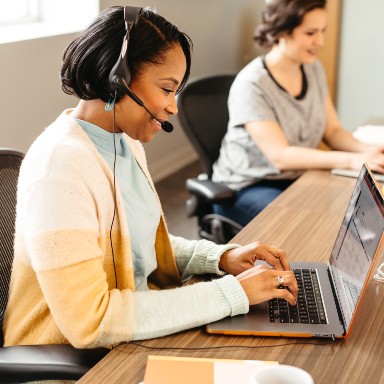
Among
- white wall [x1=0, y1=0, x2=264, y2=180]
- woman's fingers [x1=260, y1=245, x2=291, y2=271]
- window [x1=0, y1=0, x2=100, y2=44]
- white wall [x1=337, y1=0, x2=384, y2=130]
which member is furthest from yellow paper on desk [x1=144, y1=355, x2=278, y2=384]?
white wall [x1=337, y1=0, x2=384, y2=130]

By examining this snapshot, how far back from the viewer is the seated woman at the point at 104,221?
47.8 inches

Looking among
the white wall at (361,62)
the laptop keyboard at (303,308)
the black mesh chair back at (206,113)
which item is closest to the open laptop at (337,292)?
the laptop keyboard at (303,308)

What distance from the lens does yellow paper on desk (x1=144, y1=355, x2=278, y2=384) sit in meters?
1.13

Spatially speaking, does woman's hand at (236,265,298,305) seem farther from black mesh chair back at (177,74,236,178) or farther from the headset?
black mesh chair back at (177,74,236,178)

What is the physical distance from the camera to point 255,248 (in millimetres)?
1531

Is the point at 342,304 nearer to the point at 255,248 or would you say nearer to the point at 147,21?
the point at 255,248

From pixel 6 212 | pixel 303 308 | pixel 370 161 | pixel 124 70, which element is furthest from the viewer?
pixel 370 161

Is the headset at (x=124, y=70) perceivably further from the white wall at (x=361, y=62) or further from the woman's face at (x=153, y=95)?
the white wall at (x=361, y=62)

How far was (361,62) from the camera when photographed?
14.1 feet

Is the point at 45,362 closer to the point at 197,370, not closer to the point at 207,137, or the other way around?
the point at 197,370

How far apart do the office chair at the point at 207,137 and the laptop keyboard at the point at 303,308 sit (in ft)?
2.82

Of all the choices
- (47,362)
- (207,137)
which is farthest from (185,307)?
(207,137)

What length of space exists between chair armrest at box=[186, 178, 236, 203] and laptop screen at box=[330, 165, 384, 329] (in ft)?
2.49

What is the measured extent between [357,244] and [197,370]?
17.1 inches
